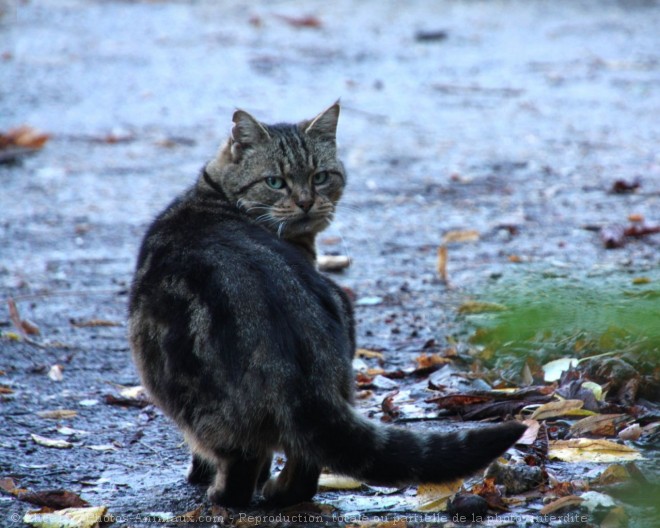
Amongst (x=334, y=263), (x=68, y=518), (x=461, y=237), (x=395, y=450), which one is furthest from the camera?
(x=461, y=237)

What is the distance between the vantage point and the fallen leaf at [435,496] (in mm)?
3043

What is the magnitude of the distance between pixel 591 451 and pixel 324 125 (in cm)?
190

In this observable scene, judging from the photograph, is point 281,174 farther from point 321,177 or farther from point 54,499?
point 54,499

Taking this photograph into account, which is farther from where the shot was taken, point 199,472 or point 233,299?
point 199,472

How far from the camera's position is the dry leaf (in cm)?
354

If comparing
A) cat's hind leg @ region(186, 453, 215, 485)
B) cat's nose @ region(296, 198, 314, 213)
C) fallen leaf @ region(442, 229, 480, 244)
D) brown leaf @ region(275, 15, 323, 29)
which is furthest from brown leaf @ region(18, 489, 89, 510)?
brown leaf @ region(275, 15, 323, 29)

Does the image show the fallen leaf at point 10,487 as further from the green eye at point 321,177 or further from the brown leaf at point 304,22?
the brown leaf at point 304,22

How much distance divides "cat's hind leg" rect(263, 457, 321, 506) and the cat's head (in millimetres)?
1093

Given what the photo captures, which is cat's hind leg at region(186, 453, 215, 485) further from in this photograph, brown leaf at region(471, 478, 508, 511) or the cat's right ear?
the cat's right ear

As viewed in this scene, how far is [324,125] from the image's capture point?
440 centimetres

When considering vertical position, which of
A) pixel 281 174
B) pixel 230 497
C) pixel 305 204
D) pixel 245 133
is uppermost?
pixel 245 133

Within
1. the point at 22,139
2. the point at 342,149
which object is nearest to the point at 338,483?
the point at 342,149

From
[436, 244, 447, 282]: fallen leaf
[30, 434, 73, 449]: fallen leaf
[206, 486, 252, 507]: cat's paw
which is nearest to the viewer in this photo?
[206, 486, 252, 507]: cat's paw

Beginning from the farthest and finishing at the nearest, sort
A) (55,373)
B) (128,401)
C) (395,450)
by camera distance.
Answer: (55,373), (128,401), (395,450)
